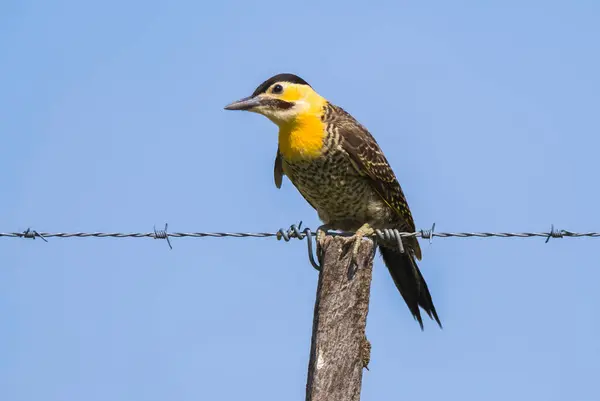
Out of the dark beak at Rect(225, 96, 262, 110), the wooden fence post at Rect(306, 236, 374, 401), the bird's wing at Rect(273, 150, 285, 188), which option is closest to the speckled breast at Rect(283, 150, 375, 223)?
the bird's wing at Rect(273, 150, 285, 188)

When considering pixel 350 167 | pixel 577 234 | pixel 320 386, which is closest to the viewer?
pixel 320 386

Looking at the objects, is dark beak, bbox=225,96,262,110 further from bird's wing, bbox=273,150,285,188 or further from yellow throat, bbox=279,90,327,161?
bird's wing, bbox=273,150,285,188

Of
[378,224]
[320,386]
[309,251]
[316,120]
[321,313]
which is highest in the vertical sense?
[316,120]

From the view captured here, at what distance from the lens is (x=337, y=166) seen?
7.55m

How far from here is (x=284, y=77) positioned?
25.4ft

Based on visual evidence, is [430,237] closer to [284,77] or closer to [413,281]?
[413,281]

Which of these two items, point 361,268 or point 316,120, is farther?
point 316,120

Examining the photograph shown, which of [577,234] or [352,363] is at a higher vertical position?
[577,234]

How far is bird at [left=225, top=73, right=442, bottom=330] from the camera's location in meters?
7.52

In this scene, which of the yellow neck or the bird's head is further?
Result: the bird's head

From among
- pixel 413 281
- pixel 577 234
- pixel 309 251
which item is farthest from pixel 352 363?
pixel 413 281

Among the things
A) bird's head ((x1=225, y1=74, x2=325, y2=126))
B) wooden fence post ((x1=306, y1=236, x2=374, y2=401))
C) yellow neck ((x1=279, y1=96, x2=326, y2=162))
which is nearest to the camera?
wooden fence post ((x1=306, y1=236, x2=374, y2=401))

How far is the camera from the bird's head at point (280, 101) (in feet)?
25.0

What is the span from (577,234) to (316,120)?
2.41 m
